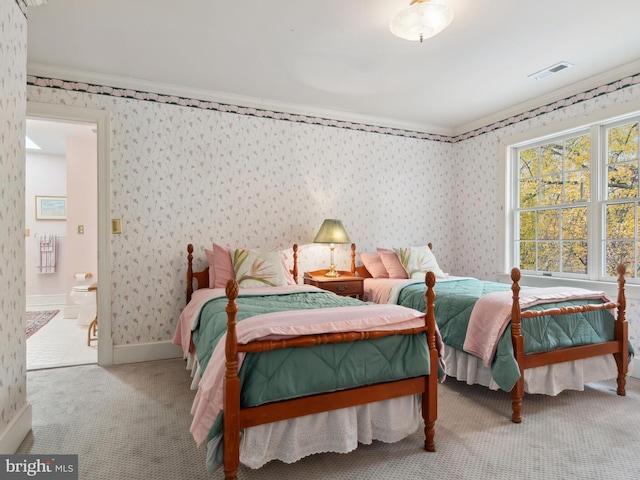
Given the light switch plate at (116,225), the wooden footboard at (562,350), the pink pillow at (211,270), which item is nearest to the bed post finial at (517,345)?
the wooden footboard at (562,350)

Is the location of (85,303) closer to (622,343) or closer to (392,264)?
(392,264)

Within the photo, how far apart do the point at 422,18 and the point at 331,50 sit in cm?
91

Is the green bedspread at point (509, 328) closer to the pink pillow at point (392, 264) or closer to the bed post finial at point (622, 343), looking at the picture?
the bed post finial at point (622, 343)

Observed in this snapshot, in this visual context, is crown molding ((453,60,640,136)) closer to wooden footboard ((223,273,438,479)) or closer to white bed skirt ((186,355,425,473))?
wooden footboard ((223,273,438,479))

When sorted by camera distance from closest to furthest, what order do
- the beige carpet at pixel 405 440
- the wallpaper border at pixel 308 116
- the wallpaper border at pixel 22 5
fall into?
the beige carpet at pixel 405 440, the wallpaper border at pixel 22 5, the wallpaper border at pixel 308 116

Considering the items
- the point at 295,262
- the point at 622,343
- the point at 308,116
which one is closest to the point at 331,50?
the point at 308,116

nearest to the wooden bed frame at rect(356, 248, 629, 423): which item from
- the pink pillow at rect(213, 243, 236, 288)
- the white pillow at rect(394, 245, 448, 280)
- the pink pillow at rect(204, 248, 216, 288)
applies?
the white pillow at rect(394, 245, 448, 280)

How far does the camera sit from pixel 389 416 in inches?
74.4

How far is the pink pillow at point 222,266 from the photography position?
327cm

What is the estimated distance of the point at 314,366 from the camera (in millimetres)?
1711

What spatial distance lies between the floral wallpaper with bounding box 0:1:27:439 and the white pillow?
3147mm

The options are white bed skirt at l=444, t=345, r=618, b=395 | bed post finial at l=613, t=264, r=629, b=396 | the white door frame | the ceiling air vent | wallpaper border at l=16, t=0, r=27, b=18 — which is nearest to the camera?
wallpaper border at l=16, t=0, r=27, b=18

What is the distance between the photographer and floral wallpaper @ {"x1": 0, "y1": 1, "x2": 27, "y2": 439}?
1.81 meters

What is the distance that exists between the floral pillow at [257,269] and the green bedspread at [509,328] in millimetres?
1211
